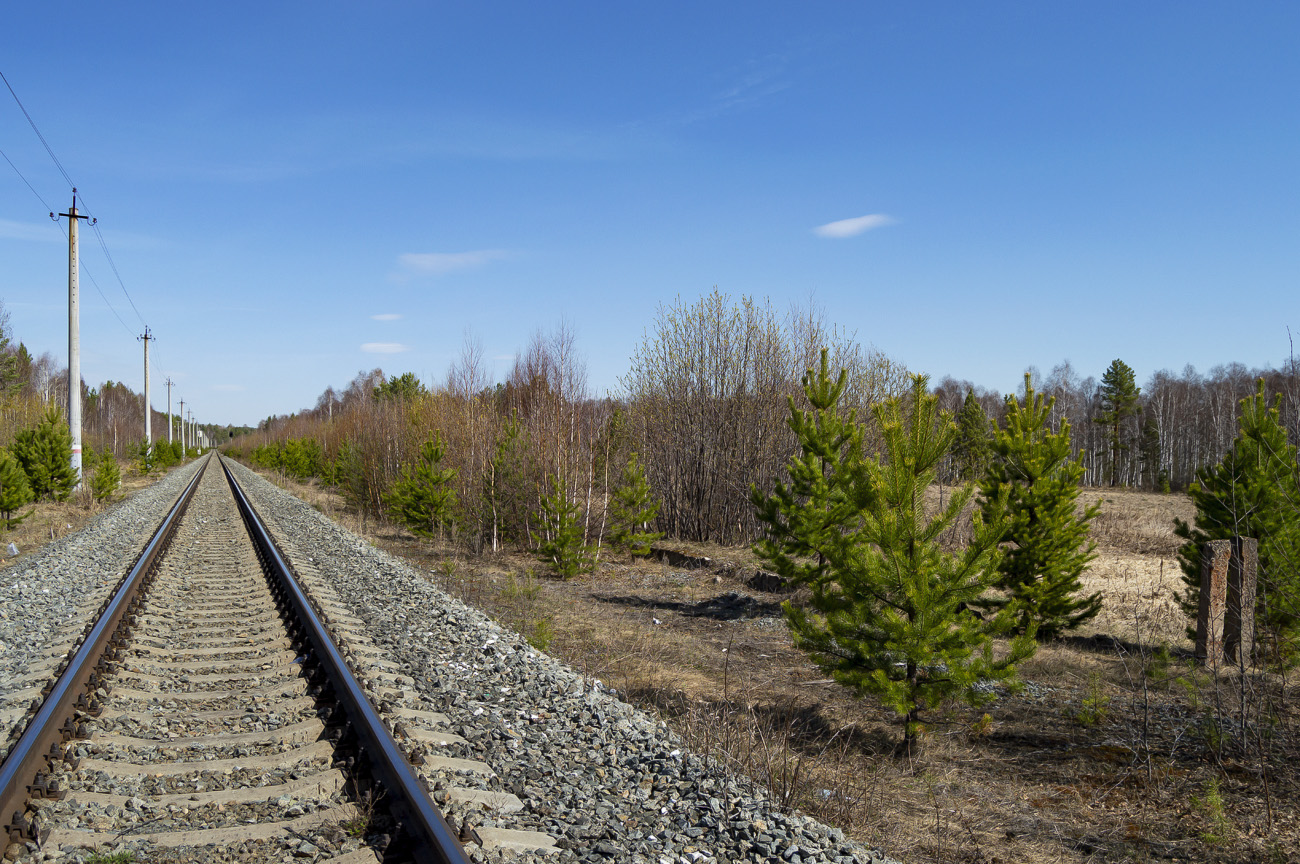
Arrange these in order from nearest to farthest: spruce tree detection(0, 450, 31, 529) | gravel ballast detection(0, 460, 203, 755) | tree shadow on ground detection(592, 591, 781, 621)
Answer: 1. gravel ballast detection(0, 460, 203, 755)
2. tree shadow on ground detection(592, 591, 781, 621)
3. spruce tree detection(0, 450, 31, 529)

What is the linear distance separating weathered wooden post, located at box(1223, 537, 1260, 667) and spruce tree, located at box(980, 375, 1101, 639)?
5.63 feet

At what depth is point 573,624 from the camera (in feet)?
35.2

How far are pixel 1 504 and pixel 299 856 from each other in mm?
20645

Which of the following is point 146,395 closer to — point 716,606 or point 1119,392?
point 716,606

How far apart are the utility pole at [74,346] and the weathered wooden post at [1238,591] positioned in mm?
29912

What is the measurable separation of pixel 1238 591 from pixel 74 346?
3095 cm

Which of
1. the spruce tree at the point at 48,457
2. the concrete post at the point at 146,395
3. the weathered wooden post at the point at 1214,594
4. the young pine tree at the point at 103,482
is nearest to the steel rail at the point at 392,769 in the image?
the weathered wooden post at the point at 1214,594

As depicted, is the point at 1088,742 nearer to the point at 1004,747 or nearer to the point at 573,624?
the point at 1004,747

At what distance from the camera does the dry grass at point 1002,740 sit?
4.96 meters

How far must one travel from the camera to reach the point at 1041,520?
11.3 m

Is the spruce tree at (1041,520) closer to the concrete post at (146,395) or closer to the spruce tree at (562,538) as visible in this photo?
the spruce tree at (562,538)

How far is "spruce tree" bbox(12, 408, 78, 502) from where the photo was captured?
23562 millimetres

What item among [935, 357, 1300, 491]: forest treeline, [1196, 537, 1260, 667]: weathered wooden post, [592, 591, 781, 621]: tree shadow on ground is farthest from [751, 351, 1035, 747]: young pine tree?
[935, 357, 1300, 491]: forest treeline

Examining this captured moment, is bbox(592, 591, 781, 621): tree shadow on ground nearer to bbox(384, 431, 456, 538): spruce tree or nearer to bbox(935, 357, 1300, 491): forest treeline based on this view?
bbox(384, 431, 456, 538): spruce tree
